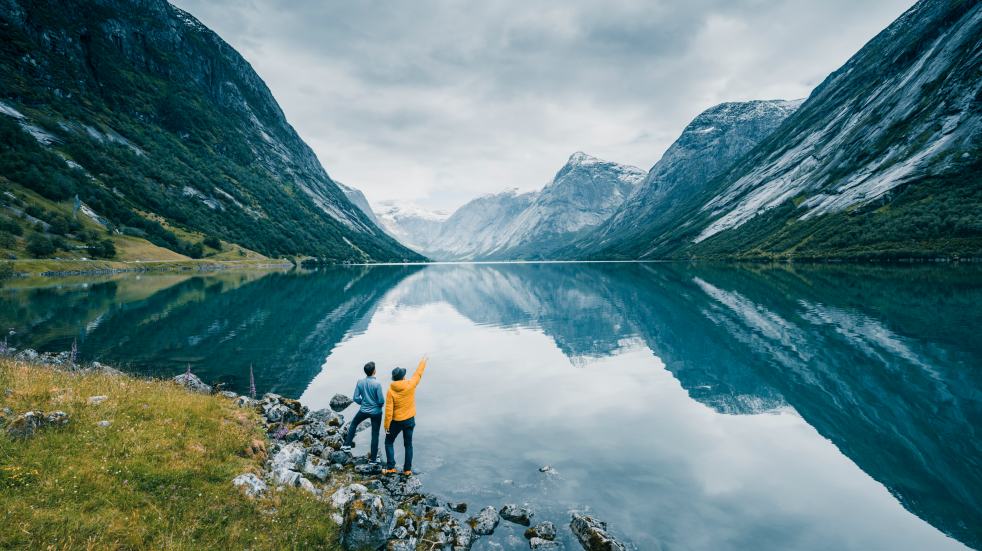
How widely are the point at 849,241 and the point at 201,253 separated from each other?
226303 mm

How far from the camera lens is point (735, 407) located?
2441 centimetres

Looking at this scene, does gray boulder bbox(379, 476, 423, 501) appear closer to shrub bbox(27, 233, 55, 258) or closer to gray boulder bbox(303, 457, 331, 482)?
gray boulder bbox(303, 457, 331, 482)

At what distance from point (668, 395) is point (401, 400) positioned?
17.2 meters

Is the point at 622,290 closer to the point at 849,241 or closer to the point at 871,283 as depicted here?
the point at 871,283

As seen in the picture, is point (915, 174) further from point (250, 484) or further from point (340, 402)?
point (250, 484)

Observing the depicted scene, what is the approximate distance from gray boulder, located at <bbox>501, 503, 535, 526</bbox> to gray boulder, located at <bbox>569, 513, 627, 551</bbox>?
131 cm

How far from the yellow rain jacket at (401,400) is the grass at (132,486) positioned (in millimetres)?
4440

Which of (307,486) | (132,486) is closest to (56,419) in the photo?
(132,486)

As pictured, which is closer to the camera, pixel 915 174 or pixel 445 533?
pixel 445 533

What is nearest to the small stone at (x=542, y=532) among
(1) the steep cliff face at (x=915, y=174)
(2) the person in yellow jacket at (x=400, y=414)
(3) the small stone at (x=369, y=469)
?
(2) the person in yellow jacket at (x=400, y=414)

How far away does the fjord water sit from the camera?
1428cm

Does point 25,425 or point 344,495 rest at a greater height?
point 25,425

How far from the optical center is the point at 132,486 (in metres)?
10.7

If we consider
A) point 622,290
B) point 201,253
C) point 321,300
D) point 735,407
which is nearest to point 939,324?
point 735,407
